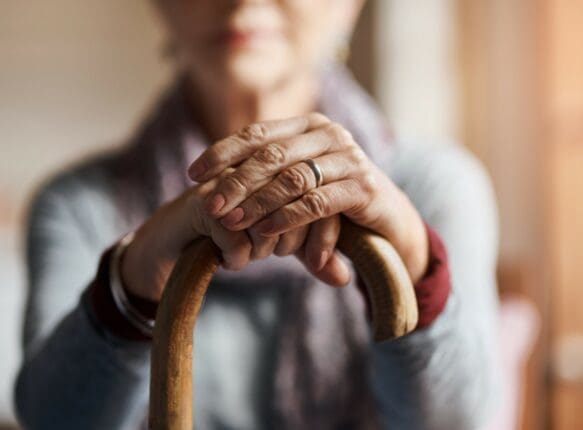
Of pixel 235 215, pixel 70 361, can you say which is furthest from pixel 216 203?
pixel 70 361

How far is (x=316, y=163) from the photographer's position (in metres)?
0.42

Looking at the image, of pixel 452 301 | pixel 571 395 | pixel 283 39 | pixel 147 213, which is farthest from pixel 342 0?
pixel 571 395

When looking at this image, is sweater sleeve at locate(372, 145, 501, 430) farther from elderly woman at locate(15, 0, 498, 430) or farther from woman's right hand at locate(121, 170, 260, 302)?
woman's right hand at locate(121, 170, 260, 302)

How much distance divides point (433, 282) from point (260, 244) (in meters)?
0.12

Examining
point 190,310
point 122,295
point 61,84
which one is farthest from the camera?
point 61,84

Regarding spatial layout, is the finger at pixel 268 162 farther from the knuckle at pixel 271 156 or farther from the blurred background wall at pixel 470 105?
the blurred background wall at pixel 470 105

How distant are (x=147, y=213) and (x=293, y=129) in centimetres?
44

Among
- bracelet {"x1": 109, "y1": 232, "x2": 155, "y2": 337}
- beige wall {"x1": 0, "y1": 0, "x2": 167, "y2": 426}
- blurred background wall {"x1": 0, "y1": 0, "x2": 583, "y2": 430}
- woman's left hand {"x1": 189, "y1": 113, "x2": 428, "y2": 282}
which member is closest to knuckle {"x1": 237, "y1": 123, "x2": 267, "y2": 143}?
woman's left hand {"x1": 189, "y1": 113, "x2": 428, "y2": 282}

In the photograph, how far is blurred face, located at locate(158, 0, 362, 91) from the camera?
2.41 feet

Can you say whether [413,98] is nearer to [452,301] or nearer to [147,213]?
[147,213]

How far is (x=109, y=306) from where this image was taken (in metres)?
0.51

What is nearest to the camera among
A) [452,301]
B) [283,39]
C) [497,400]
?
[452,301]

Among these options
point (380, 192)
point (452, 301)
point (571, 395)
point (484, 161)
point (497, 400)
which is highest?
point (380, 192)

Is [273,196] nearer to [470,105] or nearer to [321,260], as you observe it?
[321,260]
